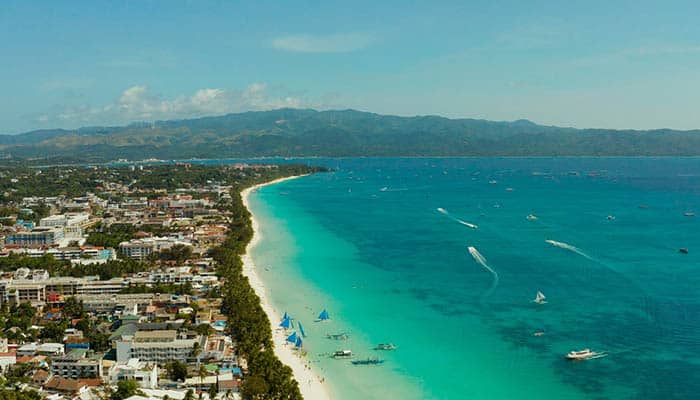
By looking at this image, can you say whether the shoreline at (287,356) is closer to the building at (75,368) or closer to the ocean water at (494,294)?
the ocean water at (494,294)

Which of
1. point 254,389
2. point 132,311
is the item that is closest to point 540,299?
point 254,389

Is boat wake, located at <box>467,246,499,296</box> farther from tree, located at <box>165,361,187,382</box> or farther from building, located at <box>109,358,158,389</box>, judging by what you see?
building, located at <box>109,358,158,389</box>

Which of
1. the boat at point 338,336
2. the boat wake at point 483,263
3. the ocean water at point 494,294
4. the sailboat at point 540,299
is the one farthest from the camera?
the boat wake at point 483,263

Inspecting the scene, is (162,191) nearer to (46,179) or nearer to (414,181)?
(46,179)

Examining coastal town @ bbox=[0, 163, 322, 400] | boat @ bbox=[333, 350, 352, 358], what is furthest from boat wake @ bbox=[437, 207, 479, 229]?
boat @ bbox=[333, 350, 352, 358]

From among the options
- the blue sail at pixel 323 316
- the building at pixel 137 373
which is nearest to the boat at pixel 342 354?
the blue sail at pixel 323 316

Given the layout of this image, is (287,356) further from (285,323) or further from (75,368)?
(75,368)

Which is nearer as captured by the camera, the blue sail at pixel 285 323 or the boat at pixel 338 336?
the boat at pixel 338 336
